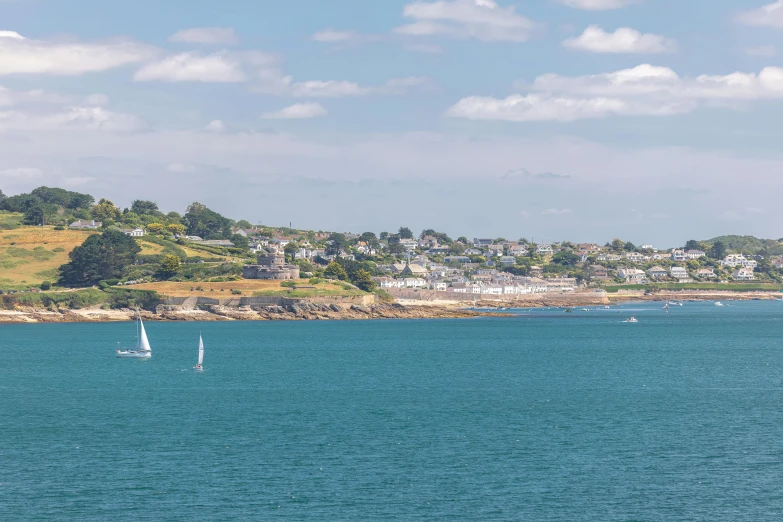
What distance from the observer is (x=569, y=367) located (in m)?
72.2

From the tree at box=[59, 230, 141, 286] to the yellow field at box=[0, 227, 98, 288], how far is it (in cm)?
367

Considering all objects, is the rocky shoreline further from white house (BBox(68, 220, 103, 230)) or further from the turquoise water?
white house (BBox(68, 220, 103, 230))

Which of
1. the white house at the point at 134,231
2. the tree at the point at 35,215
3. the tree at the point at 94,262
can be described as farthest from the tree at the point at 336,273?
the tree at the point at 35,215

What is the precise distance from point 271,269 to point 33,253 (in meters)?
40.3

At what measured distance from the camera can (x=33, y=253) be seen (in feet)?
516

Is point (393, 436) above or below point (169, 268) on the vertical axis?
below

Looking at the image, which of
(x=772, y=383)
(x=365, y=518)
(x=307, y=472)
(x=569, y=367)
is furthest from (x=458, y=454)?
(x=569, y=367)

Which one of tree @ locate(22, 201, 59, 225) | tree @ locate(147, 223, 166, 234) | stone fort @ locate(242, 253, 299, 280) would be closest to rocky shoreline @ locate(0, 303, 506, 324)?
stone fort @ locate(242, 253, 299, 280)

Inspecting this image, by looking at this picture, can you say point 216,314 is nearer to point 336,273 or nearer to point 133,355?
point 336,273

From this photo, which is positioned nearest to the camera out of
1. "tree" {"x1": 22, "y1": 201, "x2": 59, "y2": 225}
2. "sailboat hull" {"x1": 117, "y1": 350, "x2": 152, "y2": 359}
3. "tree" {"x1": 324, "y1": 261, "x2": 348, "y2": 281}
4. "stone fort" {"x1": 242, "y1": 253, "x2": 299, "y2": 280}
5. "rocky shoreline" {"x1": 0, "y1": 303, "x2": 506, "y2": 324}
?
"sailboat hull" {"x1": 117, "y1": 350, "x2": 152, "y2": 359}

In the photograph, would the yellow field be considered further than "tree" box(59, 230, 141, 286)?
Yes

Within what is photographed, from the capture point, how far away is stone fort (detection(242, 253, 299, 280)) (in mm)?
149750

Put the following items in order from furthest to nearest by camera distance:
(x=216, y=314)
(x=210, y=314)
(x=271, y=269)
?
1. (x=271, y=269)
2. (x=216, y=314)
3. (x=210, y=314)

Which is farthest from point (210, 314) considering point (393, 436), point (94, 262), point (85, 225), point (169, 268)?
point (393, 436)
